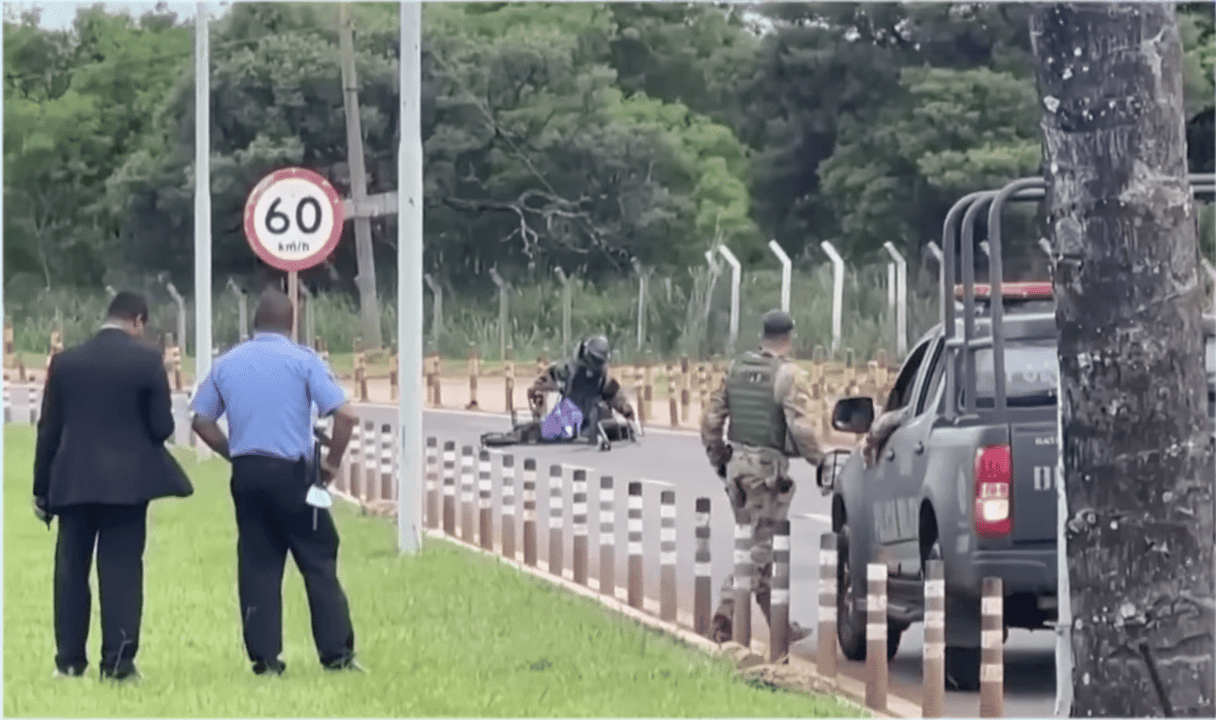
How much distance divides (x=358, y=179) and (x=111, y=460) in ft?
162

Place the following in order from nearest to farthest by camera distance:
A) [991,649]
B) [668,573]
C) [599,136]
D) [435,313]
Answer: [991,649]
[668,573]
[435,313]
[599,136]

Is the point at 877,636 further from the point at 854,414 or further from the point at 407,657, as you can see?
the point at 407,657

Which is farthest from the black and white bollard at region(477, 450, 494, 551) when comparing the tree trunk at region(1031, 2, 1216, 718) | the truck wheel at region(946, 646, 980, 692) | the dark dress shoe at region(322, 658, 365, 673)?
the tree trunk at region(1031, 2, 1216, 718)

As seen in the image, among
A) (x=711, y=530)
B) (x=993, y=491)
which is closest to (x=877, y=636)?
(x=993, y=491)

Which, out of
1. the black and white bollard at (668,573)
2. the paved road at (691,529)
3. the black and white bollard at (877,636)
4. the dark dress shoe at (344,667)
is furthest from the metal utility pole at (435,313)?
the black and white bollard at (877,636)

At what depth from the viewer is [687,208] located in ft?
206

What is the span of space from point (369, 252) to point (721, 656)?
157 feet

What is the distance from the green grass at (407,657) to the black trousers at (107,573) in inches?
8.5

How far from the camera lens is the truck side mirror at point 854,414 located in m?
12.8

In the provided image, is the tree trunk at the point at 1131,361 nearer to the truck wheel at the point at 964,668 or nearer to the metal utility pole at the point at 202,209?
the truck wheel at the point at 964,668

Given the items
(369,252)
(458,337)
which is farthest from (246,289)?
(458,337)

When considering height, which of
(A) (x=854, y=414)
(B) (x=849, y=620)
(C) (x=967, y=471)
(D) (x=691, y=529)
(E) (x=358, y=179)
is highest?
(E) (x=358, y=179)

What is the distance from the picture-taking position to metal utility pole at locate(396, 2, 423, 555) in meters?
18.1

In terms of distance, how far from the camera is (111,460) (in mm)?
11523
